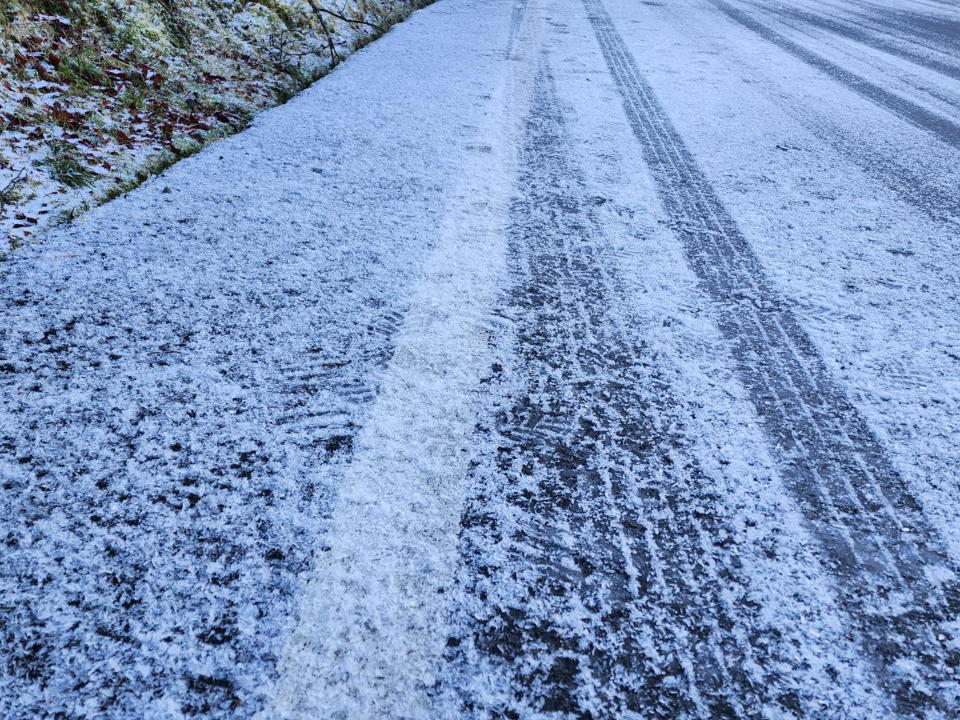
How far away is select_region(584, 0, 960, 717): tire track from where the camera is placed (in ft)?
3.40

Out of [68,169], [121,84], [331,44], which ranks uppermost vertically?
[331,44]

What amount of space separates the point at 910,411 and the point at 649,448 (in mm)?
769

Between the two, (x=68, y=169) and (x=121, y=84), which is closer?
(x=68, y=169)

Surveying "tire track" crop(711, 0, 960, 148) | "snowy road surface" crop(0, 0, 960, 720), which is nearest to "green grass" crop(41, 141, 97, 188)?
"snowy road surface" crop(0, 0, 960, 720)

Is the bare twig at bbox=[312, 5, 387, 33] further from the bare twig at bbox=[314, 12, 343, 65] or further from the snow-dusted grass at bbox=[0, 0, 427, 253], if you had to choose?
the snow-dusted grass at bbox=[0, 0, 427, 253]

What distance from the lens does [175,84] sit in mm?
3604

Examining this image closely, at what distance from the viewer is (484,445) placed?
55.7 inches

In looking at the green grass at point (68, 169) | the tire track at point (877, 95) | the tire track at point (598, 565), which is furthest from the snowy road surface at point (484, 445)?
the tire track at point (877, 95)

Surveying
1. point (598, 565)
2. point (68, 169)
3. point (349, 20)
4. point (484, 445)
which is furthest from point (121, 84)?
point (598, 565)

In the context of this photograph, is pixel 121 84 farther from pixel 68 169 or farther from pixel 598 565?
pixel 598 565

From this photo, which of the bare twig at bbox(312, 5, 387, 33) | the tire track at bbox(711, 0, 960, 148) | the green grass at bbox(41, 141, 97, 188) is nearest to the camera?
the green grass at bbox(41, 141, 97, 188)

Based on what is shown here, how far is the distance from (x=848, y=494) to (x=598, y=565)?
654mm

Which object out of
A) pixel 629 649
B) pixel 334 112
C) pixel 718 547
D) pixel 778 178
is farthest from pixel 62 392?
pixel 778 178

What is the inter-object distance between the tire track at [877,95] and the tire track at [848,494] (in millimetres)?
2752
